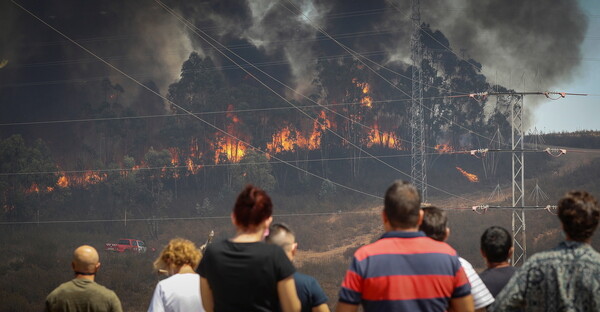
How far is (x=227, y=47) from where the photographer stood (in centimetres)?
8369

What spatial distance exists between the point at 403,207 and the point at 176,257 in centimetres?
271

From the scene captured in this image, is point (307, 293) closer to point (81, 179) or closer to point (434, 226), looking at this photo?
point (434, 226)

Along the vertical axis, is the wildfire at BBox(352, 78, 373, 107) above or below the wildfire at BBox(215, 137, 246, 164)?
above

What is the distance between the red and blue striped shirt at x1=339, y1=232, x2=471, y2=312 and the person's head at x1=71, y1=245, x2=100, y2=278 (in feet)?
9.03

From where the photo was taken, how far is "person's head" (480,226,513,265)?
20.5 feet

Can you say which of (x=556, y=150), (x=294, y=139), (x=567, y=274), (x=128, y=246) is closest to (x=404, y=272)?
(x=567, y=274)

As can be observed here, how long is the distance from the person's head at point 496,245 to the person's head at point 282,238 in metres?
1.83

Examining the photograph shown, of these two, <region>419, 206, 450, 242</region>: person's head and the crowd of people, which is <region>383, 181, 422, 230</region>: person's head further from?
<region>419, 206, 450, 242</region>: person's head

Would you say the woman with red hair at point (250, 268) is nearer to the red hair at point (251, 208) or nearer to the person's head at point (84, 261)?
the red hair at point (251, 208)

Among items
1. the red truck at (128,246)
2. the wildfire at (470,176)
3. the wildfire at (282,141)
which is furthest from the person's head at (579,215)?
the wildfire at (282,141)

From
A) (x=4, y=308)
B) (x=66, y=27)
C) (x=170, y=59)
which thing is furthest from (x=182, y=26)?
(x=4, y=308)

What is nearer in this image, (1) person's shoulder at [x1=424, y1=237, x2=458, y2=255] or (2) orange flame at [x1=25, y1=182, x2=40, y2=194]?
(1) person's shoulder at [x1=424, y1=237, x2=458, y2=255]

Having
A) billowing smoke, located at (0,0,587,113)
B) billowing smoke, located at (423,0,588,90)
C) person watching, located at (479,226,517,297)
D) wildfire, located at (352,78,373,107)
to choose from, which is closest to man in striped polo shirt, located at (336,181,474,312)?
person watching, located at (479,226,517,297)

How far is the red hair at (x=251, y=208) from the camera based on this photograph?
5176 millimetres
